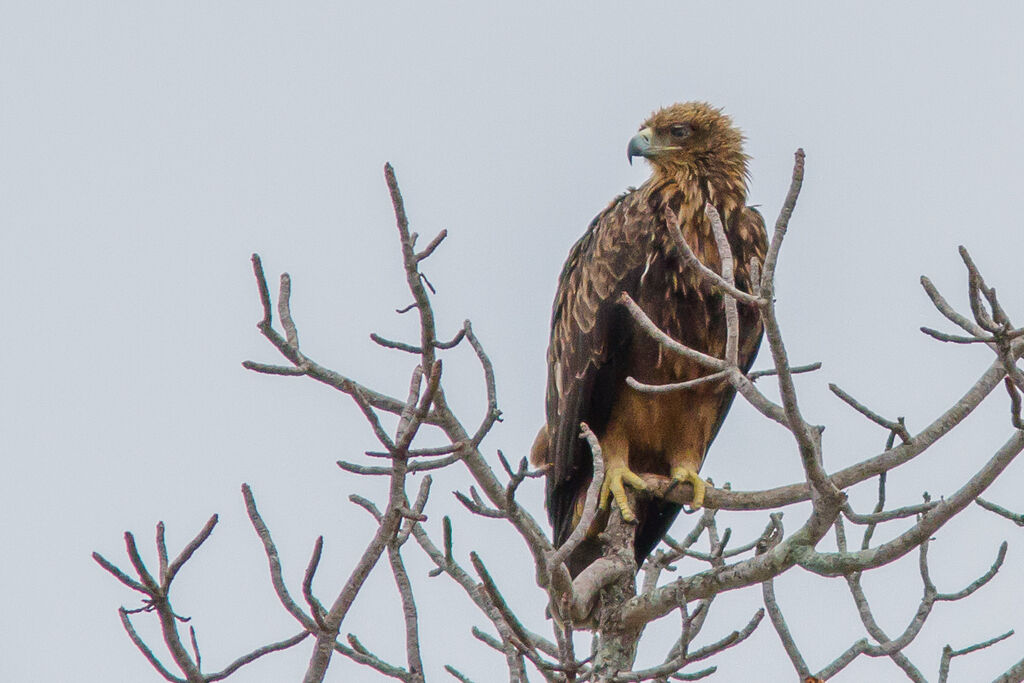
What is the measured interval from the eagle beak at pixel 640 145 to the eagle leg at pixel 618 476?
149cm

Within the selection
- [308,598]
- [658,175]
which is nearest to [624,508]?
[658,175]

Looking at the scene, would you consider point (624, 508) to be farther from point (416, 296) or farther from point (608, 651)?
point (416, 296)

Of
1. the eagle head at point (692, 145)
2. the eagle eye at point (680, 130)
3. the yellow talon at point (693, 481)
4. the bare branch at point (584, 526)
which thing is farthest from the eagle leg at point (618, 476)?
the bare branch at point (584, 526)

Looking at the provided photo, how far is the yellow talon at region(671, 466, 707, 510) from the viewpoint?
5.48 meters

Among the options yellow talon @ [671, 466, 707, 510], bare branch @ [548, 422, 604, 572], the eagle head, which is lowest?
bare branch @ [548, 422, 604, 572]

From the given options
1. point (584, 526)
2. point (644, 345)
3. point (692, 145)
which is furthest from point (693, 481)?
point (584, 526)

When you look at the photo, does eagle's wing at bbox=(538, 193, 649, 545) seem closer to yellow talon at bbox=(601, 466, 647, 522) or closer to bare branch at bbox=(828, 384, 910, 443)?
yellow talon at bbox=(601, 466, 647, 522)

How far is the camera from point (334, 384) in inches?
146

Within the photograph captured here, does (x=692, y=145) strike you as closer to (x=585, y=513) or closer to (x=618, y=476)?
(x=618, y=476)

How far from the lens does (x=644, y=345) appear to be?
5.86m

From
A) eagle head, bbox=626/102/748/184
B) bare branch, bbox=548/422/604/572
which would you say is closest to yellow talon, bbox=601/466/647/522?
eagle head, bbox=626/102/748/184

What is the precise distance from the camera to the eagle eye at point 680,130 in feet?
21.3

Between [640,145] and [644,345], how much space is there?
1.22 m

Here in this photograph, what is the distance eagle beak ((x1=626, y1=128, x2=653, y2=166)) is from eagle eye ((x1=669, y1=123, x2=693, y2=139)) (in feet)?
0.40
